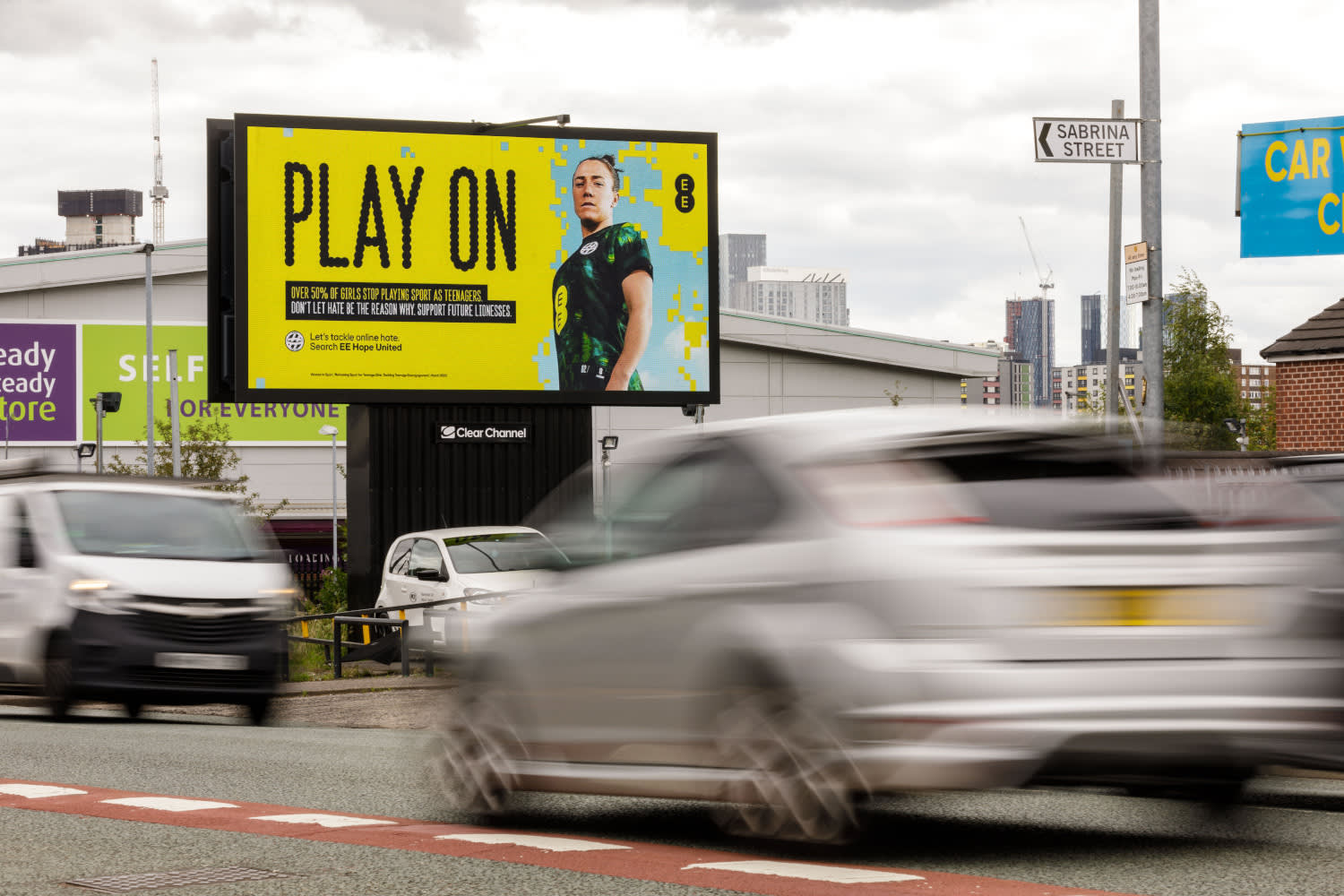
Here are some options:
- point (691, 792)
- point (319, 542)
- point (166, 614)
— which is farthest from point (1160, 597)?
point (319, 542)

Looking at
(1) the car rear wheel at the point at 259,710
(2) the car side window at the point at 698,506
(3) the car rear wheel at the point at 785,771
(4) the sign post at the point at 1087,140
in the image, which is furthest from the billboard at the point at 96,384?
(3) the car rear wheel at the point at 785,771

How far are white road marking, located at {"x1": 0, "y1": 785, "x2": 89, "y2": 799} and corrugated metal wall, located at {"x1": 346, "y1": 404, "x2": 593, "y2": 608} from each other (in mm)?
17408

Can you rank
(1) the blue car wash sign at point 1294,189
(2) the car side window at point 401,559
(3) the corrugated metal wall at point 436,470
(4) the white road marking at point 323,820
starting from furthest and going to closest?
(3) the corrugated metal wall at point 436,470 < (2) the car side window at point 401,559 < (1) the blue car wash sign at point 1294,189 < (4) the white road marking at point 323,820

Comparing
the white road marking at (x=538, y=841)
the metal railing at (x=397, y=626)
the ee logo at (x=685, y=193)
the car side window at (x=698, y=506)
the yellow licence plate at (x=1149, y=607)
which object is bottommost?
the metal railing at (x=397, y=626)

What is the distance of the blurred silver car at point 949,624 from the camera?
19.9 feet

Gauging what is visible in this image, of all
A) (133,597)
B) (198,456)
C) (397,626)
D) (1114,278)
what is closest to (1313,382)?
(1114,278)

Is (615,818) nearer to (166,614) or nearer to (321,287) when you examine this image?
(166,614)

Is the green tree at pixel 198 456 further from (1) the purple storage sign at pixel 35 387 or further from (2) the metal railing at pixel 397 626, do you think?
(2) the metal railing at pixel 397 626

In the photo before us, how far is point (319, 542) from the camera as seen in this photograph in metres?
72.4

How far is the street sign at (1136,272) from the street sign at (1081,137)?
0.64m

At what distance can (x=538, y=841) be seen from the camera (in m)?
7.37

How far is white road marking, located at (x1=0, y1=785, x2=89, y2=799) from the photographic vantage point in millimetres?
9234

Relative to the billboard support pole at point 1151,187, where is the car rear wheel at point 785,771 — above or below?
below

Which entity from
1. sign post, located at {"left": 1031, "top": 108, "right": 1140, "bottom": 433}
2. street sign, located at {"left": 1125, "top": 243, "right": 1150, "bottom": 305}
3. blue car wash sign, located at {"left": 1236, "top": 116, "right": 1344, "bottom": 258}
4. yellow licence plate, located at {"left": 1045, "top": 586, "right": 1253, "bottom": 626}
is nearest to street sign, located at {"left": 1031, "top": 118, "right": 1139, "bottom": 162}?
sign post, located at {"left": 1031, "top": 108, "right": 1140, "bottom": 433}
